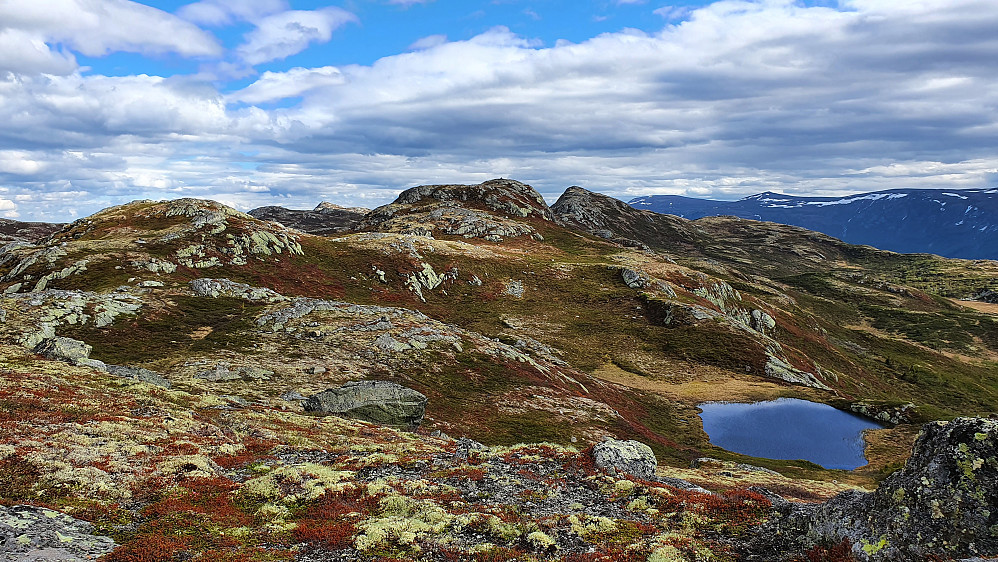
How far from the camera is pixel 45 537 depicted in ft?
47.1

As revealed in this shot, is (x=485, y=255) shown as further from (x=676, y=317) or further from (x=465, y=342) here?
(x=465, y=342)

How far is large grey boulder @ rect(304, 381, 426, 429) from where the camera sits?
40.5 meters

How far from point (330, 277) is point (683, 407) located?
74.7 m

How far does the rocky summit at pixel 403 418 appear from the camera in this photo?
53.0 ft

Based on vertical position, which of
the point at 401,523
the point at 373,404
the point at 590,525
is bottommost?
the point at 373,404

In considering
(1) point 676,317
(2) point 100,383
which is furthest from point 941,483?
(1) point 676,317

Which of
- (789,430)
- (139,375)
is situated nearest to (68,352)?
(139,375)

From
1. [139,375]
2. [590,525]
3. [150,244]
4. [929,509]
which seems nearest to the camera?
[929,509]

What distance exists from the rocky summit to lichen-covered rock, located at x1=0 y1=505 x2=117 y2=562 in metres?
0.09

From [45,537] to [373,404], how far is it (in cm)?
2720

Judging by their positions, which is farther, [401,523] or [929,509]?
[401,523]

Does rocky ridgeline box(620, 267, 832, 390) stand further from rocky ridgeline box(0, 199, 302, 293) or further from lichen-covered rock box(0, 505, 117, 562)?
lichen-covered rock box(0, 505, 117, 562)

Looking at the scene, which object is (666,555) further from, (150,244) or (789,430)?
(150,244)

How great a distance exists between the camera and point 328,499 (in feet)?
69.9
